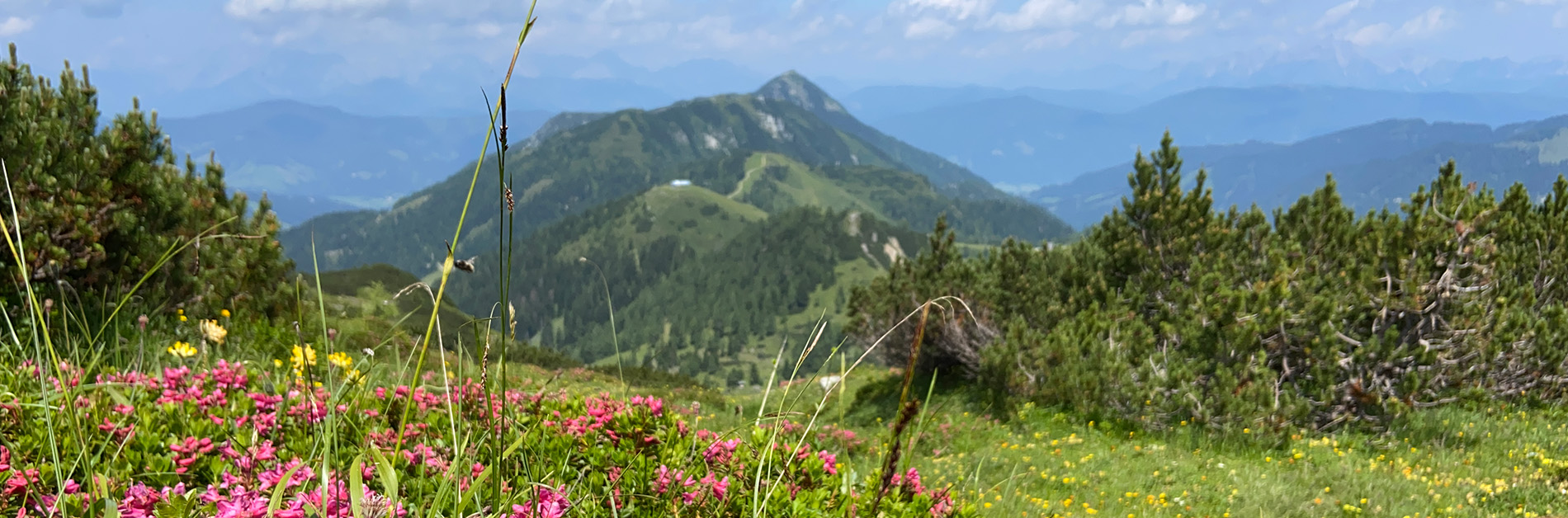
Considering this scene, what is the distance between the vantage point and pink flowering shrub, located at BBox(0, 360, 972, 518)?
2.75m

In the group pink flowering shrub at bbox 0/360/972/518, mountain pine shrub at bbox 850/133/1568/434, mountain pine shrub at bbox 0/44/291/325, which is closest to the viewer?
pink flowering shrub at bbox 0/360/972/518

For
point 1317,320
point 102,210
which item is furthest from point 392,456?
point 1317,320

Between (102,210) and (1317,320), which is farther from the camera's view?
(1317,320)

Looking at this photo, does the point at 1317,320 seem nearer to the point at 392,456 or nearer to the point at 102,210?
the point at 392,456

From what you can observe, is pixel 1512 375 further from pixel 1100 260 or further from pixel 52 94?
pixel 52 94

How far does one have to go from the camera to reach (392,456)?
278cm

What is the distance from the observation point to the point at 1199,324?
14.2 metres

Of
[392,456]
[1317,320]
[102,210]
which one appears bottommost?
[1317,320]

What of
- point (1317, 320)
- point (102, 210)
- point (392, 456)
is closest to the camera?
point (392, 456)

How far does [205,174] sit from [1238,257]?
64.1 feet

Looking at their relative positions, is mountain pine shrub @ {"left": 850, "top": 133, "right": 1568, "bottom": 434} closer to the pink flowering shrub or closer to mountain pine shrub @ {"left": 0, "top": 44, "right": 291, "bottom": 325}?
the pink flowering shrub

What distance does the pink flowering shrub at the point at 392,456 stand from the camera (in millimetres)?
2752

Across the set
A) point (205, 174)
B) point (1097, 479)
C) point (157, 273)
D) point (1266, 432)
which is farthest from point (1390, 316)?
point (205, 174)

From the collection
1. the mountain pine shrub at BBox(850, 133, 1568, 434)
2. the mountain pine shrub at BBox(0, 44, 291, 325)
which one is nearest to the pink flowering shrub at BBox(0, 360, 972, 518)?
the mountain pine shrub at BBox(0, 44, 291, 325)
